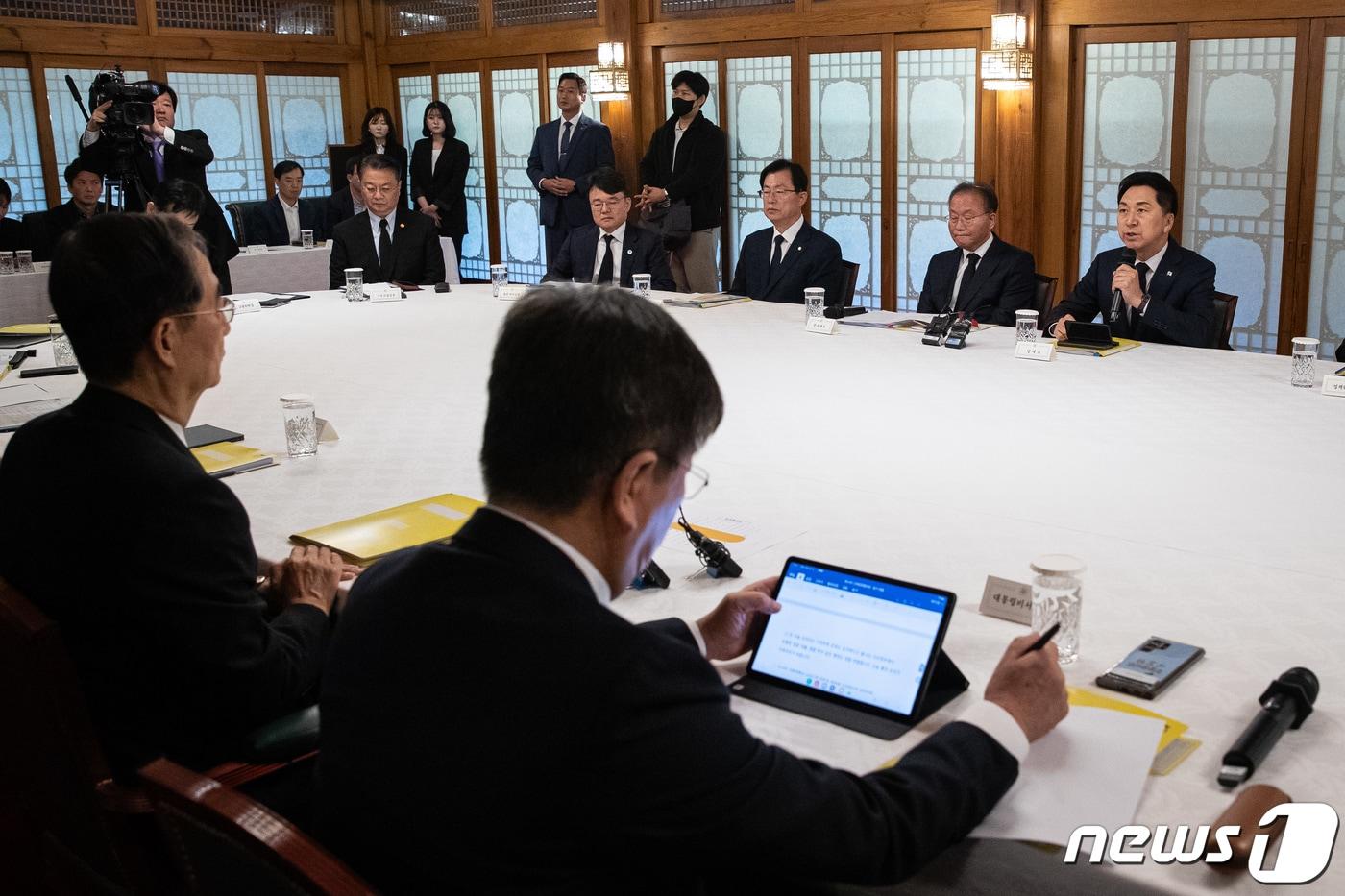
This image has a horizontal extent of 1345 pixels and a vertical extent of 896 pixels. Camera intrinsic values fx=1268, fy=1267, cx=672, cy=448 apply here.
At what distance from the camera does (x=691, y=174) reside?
7.62 m

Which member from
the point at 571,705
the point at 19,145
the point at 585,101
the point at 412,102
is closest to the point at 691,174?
the point at 585,101

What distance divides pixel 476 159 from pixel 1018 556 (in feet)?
→ 26.6

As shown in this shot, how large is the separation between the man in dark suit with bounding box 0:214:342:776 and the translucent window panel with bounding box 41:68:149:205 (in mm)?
7822

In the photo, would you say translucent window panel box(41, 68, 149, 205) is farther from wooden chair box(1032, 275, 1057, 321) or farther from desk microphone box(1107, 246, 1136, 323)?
desk microphone box(1107, 246, 1136, 323)

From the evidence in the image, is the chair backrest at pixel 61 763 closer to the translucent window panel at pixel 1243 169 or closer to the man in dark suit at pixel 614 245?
the man in dark suit at pixel 614 245

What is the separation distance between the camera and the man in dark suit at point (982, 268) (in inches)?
191

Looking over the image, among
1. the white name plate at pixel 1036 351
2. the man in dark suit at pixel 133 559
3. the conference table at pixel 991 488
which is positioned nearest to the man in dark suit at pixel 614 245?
the conference table at pixel 991 488

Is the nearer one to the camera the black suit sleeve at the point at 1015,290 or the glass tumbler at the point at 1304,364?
the glass tumbler at the point at 1304,364

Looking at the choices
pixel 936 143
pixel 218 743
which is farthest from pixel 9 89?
pixel 218 743

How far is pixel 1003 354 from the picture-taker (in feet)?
13.2

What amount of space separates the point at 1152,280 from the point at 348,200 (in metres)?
5.86

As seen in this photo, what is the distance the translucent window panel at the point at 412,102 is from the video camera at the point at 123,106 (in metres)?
3.52

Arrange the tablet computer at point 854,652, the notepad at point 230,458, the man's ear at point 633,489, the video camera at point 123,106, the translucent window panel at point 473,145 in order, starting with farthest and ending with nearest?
the translucent window panel at point 473,145, the video camera at point 123,106, the notepad at point 230,458, the tablet computer at point 854,652, the man's ear at point 633,489

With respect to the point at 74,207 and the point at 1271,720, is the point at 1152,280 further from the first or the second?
the point at 74,207
